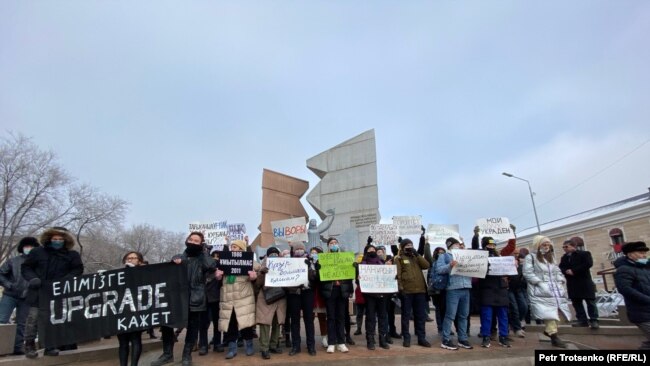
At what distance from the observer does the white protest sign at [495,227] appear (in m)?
10.4

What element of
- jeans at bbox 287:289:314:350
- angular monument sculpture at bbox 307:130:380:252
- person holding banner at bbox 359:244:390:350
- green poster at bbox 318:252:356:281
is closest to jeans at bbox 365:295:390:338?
person holding banner at bbox 359:244:390:350

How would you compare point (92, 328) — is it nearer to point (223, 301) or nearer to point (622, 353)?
point (223, 301)

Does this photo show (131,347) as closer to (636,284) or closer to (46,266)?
(46,266)

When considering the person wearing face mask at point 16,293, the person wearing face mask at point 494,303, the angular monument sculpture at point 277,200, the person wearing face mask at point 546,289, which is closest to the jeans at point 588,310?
the person wearing face mask at point 546,289

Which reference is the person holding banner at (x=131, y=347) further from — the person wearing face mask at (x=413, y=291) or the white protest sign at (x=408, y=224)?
the white protest sign at (x=408, y=224)

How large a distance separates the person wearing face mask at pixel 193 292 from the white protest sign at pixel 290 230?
284 inches

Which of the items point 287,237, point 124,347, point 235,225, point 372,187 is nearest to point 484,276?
point 124,347

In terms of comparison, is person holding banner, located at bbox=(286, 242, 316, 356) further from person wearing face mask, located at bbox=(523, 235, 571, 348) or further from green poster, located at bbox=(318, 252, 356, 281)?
person wearing face mask, located at bbox=(523, 235, 571, 348)

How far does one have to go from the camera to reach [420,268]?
741 cm

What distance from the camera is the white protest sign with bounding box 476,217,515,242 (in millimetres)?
10405

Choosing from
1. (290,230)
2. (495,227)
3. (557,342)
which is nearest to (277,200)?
(290,230)

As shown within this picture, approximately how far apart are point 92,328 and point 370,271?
4614 millimetres

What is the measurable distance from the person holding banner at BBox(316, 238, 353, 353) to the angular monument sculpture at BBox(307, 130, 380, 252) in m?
12.4

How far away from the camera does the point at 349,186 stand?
68.2 feet
